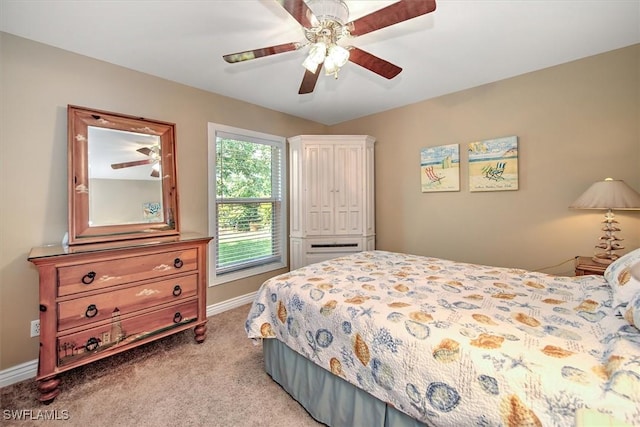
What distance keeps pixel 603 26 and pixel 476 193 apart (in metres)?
1.54

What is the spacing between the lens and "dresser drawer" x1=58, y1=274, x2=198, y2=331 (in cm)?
174

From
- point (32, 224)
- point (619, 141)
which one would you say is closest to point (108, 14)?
point (32, 224)

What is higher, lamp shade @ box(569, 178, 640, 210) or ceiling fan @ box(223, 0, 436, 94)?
ceiling fan @ box(223, 0, 436, 94)

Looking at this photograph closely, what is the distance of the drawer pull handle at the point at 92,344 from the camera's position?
1.80 metres

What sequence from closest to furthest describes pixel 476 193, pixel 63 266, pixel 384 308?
pixel 384 308 → pixel 63 266 → pixel 476 193

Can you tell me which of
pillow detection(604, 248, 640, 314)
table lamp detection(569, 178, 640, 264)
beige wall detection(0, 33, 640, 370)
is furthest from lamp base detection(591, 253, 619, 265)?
pillow detection(604, 248, 640, 314)

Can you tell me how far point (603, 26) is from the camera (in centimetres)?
191

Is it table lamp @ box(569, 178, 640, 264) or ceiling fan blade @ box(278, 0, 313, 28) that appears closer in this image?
ceiling fan blade @ box(278, 0, 313, 28)

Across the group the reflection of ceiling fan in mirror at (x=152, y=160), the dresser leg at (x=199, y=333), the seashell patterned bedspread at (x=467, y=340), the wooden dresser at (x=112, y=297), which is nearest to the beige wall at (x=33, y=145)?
the wooden dresser at (x=112, y=297)

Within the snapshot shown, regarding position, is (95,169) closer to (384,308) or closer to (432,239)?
(384,308)

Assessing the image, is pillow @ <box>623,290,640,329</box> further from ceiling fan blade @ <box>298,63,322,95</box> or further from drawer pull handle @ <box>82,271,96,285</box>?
drawer pull handle @ <box>82,271,96,285</box>

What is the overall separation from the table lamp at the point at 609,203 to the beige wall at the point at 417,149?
0.43 ft

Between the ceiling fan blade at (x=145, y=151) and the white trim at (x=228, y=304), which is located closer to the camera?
the ceiling fan blade at (x=145, y=151)

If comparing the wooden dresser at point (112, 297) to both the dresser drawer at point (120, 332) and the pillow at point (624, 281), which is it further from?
the pillow at point (624, 281)
